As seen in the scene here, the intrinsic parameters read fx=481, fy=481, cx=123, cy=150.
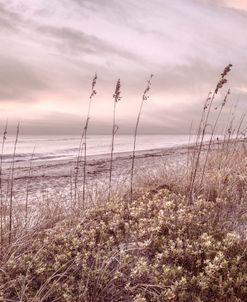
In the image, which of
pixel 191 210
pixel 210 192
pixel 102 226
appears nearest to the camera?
pixel 102 226

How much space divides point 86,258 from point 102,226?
0.94m

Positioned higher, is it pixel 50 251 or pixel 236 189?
pixel 236 189

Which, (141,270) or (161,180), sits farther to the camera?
(161,180)

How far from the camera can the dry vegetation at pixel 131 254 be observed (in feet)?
16.9

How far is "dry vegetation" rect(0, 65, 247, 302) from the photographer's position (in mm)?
5152

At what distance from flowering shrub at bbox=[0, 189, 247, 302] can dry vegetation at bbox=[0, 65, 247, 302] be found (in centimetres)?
1

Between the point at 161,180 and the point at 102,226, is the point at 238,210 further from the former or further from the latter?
the point at 161,180

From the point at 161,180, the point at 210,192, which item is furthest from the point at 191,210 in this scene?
the point at 161,180

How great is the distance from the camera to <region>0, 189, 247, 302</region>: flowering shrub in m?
5.13

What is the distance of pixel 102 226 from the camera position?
6742 mm

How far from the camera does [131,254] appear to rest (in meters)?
6.04

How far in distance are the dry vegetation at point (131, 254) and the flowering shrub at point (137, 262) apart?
0.5 inches

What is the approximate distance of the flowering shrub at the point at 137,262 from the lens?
5129 mm

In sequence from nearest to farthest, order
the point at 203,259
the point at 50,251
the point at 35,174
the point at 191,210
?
the point at 203,259 < the point at 50,251 < the point at 191,210 < the point at 35,174
